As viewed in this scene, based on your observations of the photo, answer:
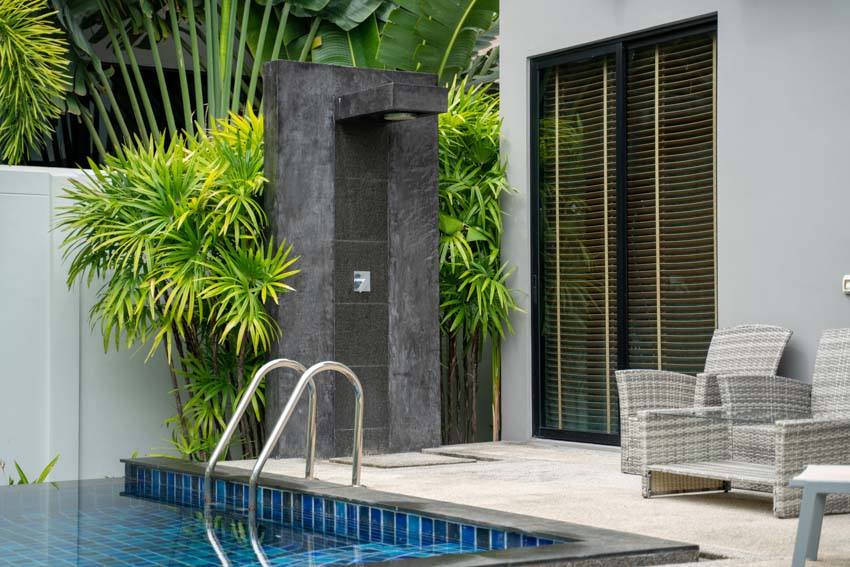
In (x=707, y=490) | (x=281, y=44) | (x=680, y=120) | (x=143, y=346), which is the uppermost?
(x=281, y=44)

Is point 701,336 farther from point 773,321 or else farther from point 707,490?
point 707,490

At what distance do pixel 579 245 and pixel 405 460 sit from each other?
7.17 ft

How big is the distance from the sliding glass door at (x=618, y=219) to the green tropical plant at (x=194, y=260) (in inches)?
86.6

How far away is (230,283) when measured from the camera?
818 centimetres

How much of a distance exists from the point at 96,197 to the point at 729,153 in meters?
4.51

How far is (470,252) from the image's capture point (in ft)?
30.4

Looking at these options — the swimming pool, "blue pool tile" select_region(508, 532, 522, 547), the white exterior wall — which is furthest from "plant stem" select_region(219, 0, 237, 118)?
"blue pool tile" select_region(508, 532, 522, 547)

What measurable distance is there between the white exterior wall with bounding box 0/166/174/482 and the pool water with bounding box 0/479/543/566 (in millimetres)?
2333

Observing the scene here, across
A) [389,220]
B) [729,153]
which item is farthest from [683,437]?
[389,220]

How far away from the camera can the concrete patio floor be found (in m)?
4.81

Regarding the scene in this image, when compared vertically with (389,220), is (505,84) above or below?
above

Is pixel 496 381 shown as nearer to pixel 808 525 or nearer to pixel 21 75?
pixel 21 75

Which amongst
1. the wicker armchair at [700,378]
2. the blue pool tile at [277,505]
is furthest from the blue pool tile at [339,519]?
the wicker armchair at [700,378]

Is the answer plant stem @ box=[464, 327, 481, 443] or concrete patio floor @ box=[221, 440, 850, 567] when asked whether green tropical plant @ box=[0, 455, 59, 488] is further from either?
plant stem @ box=[464, 327, 481, 443]
